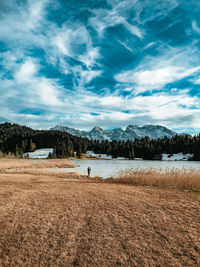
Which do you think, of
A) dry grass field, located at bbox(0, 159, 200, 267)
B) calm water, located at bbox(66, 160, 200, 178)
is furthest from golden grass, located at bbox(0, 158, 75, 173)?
dry grass field, located at bbox(0, 159, 200, 267)

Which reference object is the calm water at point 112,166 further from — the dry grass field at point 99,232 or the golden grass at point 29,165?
the dry grass field at point 99,232

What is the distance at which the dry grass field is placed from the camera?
18.0ft

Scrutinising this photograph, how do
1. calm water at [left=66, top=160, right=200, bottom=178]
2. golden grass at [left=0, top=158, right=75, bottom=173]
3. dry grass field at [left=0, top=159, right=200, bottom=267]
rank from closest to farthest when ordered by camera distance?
dry grass field at [left=0, top=159, right=200, bottom=267], calm water at [left=66, top=160, right=200, bottom=178], golden grass at [left=0, top=158, right=75, bottom=173]

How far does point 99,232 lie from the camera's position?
23.4ft

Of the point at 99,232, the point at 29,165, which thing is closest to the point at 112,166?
the point at 29,165

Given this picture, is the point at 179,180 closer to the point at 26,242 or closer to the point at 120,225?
the point at 120,225

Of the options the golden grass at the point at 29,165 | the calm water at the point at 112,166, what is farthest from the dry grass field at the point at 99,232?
the golden grass at the point at 29,165

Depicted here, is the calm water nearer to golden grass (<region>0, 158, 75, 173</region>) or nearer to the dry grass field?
golden grass (<region>0, 158, 75, 173</region>)

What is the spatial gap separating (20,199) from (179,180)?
567 inches

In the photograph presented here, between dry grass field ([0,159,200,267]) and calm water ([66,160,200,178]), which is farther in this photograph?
calm water ([66,160,200,178])

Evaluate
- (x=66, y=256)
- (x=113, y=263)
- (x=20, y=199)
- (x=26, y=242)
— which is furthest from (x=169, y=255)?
(x=20, y=199)

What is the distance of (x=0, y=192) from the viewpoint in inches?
512

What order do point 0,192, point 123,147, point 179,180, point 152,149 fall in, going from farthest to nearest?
point 123,147 → point 152,149 → point 179,180 → point 0,192

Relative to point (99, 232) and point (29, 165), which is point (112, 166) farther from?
point (99, 232)
